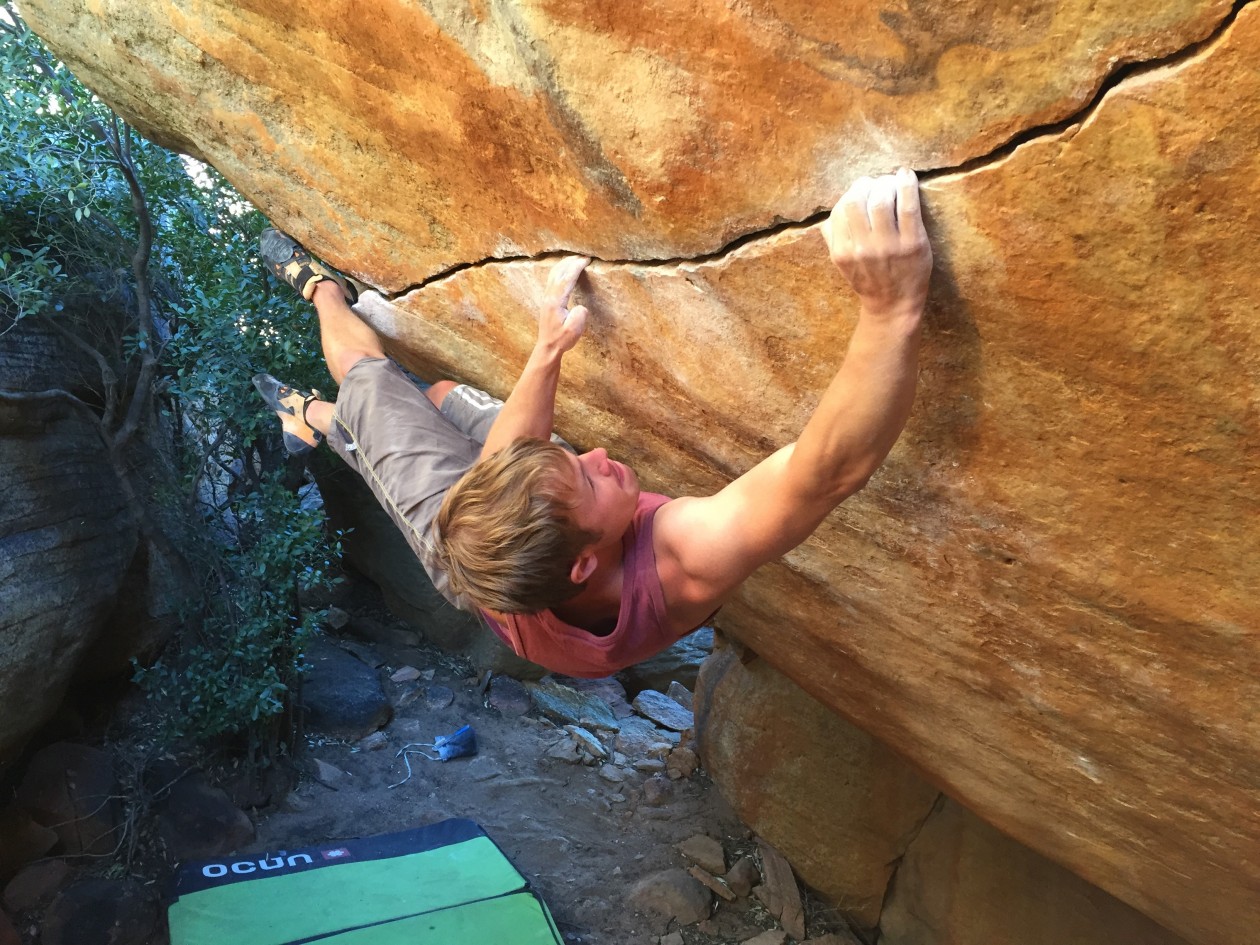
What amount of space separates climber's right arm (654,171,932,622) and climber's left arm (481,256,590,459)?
0.68m

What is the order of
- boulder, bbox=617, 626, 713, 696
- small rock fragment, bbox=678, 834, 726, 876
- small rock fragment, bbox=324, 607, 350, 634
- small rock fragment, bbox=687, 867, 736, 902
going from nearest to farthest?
small rock fragment, bbox=687, 867, 736, 902 → small rock fragment, bbox=678, 834, 726, 876 → small rock fragment, bbox=324, 607, 350, 634 → boulder, bbox=617, 626, 713, 696

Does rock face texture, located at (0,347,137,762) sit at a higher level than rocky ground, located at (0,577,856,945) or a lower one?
higher

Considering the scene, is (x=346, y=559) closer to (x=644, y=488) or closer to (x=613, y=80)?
(x=644, y=488)

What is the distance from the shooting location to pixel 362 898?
13.5 feet

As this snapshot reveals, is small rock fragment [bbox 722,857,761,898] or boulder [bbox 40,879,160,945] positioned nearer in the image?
boulder [bbox 40,879,160,945]

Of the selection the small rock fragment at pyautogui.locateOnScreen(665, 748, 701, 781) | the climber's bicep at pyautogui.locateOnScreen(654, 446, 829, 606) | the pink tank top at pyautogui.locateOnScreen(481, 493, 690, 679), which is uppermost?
the climber's bicep at pyautogui.locateOnScreen(654, 446, 829, 606)

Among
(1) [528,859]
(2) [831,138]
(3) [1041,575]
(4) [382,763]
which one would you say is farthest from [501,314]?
(4) [382,763]

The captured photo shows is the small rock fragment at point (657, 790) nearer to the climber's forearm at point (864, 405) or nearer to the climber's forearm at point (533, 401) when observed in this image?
the climber's forearm at point (533, 401)

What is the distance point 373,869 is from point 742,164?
3971mm

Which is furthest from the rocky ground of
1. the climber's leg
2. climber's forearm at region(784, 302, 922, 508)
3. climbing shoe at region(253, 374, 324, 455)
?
climber's forearm at region(784, 302, 922, 508)

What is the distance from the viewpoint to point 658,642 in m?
2.13

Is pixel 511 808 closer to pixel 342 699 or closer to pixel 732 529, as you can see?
pixel 342 699

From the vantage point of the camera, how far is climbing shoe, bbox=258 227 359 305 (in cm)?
303

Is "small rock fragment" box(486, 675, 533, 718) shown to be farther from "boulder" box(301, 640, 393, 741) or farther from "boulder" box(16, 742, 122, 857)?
"boulder" box(16, 742, 122, 857)
